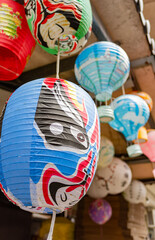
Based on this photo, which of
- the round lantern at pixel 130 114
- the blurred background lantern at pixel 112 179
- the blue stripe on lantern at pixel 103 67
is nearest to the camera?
the blue stripe on lantern at pixel 103 67

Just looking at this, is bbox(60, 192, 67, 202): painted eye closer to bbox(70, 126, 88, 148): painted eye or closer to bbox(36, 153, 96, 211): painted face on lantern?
bbox(36, 153, 96, 211): painted face on lantern

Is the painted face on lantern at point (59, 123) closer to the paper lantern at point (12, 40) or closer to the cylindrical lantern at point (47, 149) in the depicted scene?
the cylindrical lantern at point (47, 149)

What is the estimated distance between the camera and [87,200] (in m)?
4.08

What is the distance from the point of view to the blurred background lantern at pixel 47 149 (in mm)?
640

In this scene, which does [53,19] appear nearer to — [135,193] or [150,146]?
[150,146]

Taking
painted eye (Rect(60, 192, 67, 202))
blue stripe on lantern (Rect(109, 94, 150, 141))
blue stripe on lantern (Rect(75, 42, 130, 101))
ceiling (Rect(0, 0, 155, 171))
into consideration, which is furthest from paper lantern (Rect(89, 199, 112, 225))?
painted eye (Rect(60, 192, 67, 202))

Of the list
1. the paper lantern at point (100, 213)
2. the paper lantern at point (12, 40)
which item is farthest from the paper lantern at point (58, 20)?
the paper lantern at point (100, 213)

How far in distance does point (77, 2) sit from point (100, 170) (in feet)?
7.62

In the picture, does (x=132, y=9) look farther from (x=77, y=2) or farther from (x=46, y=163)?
(x=46, y=163)

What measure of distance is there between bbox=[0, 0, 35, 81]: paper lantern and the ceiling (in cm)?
45

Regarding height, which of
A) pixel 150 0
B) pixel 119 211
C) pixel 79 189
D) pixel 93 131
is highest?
pixel 150 0

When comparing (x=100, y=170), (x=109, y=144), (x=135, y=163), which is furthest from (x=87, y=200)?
(x=109, y=144)

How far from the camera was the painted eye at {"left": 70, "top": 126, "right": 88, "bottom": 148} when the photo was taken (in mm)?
678

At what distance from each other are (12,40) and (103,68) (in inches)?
23.3
